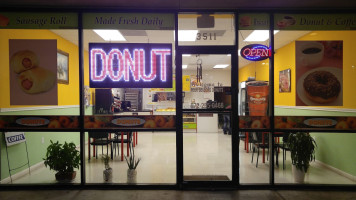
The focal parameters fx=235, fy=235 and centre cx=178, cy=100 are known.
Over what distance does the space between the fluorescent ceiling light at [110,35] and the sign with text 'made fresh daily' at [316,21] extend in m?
3.48

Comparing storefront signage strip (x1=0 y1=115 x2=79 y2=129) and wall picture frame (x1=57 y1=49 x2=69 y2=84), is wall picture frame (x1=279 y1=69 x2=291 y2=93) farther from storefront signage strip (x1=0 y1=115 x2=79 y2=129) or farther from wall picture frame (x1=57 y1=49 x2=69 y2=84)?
wall picture frame (x1=57 y1=49 x2=69 y2=84)

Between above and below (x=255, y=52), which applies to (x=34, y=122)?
below

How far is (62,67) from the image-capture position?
5.55 m

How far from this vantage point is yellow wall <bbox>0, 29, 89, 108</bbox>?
12.6 feet

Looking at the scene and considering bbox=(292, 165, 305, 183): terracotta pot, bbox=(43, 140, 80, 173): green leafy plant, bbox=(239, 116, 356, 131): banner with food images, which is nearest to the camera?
bbox=(239, 116, 356, 131): banner with food images

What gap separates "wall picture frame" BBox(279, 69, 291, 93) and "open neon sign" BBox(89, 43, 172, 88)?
383 cm

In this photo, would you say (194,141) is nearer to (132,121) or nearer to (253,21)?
(132,121)

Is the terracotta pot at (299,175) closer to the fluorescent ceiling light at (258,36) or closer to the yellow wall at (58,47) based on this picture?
the fluorescent ceiling light at (258,36)

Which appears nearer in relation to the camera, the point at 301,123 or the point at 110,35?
the point at 301,123

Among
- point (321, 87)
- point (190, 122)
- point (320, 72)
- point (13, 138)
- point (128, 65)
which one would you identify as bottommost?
point (190, 122)

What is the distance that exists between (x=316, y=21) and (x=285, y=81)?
2.83 m

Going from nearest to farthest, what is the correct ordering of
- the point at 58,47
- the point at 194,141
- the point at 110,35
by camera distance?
1. the point at 58,47
2. the point at 110,35
3. the point at 194,141

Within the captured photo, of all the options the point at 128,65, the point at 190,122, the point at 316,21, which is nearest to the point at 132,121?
the point at 128,65

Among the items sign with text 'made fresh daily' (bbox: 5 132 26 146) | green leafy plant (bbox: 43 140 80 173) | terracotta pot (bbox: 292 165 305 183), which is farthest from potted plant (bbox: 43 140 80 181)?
terracotta pot (bbox: 292 165 305 183)
